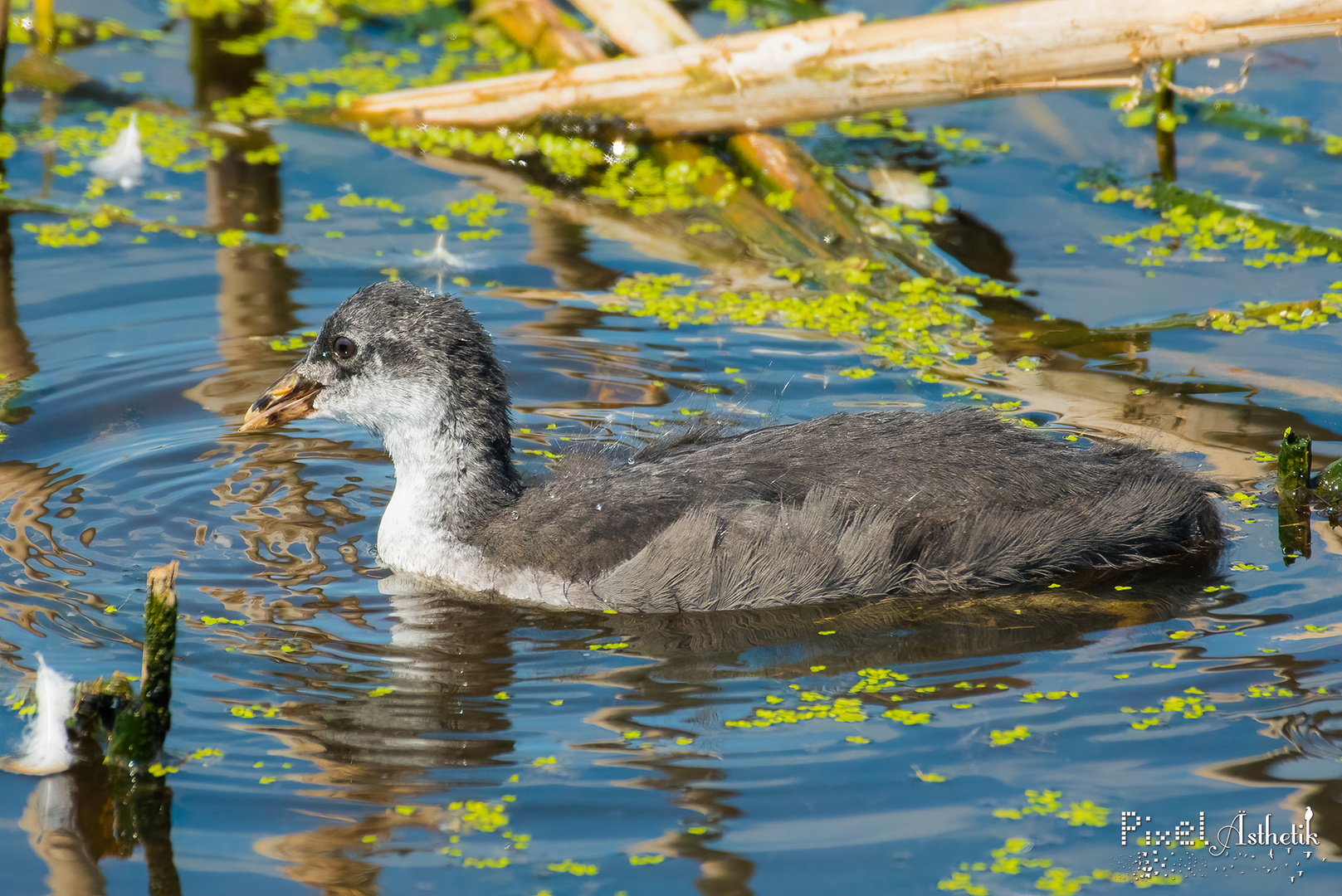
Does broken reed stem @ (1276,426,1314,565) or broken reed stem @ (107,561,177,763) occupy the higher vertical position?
broken reed stem @ (1276,426,1314,565)

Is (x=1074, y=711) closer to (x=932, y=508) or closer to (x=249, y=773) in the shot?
(x=932, y=508)

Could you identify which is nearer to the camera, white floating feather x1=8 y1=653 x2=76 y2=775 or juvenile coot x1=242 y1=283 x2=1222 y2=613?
white floating feather x1=8 y1=653 x2=76 y2=775

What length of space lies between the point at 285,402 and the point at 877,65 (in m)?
3.40

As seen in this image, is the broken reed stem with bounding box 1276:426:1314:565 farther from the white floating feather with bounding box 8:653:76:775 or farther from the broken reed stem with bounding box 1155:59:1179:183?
the white floating feather with bounding box 8:653:76:775

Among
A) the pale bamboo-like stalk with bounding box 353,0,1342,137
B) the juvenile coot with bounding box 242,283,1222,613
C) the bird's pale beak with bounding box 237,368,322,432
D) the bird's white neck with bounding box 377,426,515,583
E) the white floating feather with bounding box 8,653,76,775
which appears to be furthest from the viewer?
the pale bamboo-like stalk with bounding box 353,0,1342,137

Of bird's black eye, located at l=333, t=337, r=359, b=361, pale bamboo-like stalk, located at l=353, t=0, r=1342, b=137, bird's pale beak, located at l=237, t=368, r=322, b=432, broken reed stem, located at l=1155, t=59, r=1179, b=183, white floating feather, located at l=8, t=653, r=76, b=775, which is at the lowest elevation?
white floating feather, located at l=8, t=653, r=76, b=775

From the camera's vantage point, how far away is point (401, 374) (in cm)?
564

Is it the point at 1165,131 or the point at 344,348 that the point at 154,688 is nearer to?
the point at 344,348

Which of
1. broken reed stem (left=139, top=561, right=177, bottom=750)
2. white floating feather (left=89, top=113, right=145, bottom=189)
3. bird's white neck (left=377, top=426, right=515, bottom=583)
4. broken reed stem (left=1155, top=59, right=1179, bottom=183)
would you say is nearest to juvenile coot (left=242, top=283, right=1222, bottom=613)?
bird's white neck (left=377, top=426, right=515, bottom=583)

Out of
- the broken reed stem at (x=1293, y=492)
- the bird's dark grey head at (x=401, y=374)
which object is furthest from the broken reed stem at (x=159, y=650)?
the broken reed stem at (x=1293, y=492)

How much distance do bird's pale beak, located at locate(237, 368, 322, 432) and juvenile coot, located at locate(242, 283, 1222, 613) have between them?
0.27 metres

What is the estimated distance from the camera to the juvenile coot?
5.16 metres

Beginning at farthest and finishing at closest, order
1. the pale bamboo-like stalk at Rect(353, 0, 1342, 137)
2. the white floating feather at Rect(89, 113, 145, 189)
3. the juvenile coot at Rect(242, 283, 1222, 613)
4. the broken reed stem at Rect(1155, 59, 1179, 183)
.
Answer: the broken reed stem at Rect(1155, 59, 1179, 183) → the white floating feather at Rect(89, 113, 145, 189) → the pale bamboo-like stalk at Rect(353, 0, 1342, 137) → the juvenile coot at Rect(242, 283, 1222, 613)

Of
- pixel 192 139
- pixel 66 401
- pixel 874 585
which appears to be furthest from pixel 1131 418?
pixel 192 139
